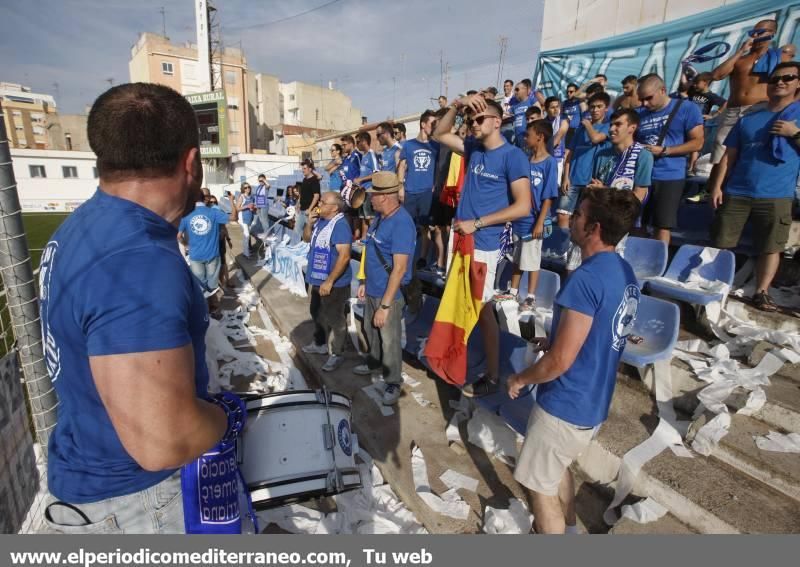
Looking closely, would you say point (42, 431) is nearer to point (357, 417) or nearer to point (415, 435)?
point (357, 417)

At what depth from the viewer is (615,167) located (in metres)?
4.77

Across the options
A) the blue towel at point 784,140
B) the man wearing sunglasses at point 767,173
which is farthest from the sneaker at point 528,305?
the blue towel at point 784,140

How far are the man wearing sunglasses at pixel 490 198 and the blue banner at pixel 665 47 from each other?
6238 mm

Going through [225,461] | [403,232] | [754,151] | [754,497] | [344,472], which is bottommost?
[754,497]

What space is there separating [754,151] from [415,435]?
14.0 ft

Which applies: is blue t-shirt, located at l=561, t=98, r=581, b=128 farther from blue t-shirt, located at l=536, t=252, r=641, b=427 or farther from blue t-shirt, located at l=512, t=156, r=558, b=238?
blue t-shirt, located at l=536, t=252, r=641, b=427

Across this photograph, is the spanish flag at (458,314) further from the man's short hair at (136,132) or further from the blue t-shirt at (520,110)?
the blue t-shirt at (520,110)

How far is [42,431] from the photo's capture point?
7.63ft

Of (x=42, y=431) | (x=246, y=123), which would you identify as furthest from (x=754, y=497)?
(x=246, y=123)

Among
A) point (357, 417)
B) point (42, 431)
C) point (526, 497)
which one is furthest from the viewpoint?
point (357, 417)

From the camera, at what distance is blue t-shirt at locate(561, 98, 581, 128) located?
7699mm

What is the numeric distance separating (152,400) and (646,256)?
529cm

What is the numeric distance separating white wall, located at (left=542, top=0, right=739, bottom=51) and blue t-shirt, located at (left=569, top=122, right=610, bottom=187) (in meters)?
4.11

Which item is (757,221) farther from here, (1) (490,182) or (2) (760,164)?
(1) (490,182)
